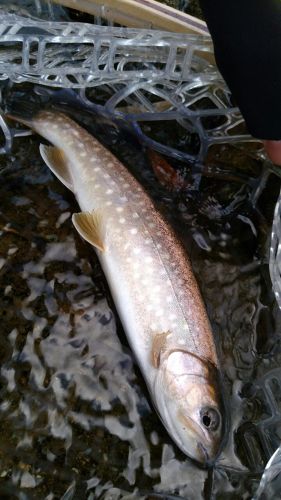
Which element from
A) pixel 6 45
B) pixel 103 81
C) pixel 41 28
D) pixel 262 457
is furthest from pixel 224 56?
pixel 262 457

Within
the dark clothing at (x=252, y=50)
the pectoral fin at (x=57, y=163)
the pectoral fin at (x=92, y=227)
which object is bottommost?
the pectoral fin at (x=92, y=227)

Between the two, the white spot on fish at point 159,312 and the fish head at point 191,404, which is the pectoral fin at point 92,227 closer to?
the white spot on fish at point 159,312

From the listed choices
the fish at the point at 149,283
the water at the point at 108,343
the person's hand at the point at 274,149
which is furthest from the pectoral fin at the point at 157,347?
the person's hand at the point at 274,149

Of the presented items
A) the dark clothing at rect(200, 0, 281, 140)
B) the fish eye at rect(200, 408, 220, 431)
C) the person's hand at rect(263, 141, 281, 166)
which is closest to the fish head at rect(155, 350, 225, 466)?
the fish eye at rect(200, 408, 220, 431)

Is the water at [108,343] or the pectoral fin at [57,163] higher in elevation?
the pectoral fin at [57,163]

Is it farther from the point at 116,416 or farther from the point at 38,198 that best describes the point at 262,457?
the point at 38,198
